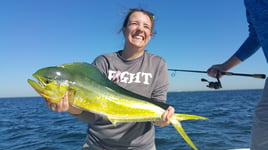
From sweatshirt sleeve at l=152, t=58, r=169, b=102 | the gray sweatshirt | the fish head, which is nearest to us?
the fish head

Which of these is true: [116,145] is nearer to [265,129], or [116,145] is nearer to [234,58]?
Answer: [265,129]

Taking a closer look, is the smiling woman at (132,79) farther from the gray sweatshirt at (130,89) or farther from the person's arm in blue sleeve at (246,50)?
the person's arm in blue sleeve at (246,50)

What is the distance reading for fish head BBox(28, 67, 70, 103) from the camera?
1.52 m

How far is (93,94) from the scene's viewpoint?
5.30 feet

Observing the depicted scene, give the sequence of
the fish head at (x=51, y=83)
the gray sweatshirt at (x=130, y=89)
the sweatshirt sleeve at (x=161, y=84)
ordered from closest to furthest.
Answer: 1. the fish head at (x=51, y=83)
2. the gray sweatshirt at (x=130, y=89)
3. the sweatshirt sleeve at (x=161, y=84)

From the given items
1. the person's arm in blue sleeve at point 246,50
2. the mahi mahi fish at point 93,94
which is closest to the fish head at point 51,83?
the mahi mahi fish at point 93,94

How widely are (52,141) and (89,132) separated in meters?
7.03

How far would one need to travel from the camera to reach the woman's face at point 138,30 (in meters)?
2.36

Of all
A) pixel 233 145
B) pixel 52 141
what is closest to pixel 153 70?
pixel 233 145

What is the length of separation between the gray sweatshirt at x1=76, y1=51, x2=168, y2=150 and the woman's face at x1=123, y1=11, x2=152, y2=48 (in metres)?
0.21

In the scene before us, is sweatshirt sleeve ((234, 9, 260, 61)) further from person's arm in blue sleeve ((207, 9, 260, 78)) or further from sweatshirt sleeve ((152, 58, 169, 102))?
sweatshirt sleeve ((152, 58, 169, 102))

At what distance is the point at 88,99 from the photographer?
1.59 m

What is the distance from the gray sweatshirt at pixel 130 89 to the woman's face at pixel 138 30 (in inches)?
8.2

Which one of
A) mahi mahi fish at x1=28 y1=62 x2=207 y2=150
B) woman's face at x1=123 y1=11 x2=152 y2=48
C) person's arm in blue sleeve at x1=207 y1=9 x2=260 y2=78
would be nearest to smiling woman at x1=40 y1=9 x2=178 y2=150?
woman's face at x1=123 y1=11 x2=152 y2=48
